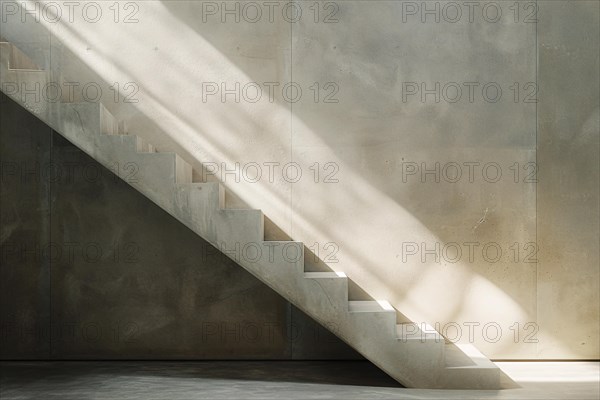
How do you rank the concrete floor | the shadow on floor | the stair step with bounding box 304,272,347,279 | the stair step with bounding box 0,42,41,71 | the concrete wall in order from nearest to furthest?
1. the concrete floor
2. the stair step with bounding box 0,42,41,71
3. the stair step with bounding box 304,272,347,279
4. the shadow on floor
5. the concrete wall

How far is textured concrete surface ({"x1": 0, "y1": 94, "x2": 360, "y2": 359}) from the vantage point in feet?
27.2

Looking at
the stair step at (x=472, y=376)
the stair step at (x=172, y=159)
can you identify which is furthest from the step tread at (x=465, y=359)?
the stair step at (x=172, y=159)

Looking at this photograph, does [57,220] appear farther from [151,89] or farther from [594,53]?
[594,53]

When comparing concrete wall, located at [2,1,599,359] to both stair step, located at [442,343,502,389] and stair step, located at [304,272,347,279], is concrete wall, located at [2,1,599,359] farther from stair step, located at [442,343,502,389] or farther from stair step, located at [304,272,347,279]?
stair step, located at [442,343,502,389]

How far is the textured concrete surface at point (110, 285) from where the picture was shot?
27.2 ft

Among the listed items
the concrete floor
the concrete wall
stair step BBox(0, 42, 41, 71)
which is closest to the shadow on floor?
the concrete floor

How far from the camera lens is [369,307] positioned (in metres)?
7.16

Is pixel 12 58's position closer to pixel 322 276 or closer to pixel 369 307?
pixel 322 276

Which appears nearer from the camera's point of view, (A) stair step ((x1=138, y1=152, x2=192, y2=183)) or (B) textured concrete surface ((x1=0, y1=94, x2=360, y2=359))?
(A) stair step ((x1=138, y1=152, x2=192, y2=183))

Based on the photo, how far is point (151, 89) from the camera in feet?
27.1

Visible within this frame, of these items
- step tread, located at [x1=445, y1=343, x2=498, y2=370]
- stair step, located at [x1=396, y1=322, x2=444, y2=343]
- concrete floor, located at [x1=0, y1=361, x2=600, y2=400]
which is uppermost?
stair step, located at [x1=396, y1=322, x2=444, y2=343]

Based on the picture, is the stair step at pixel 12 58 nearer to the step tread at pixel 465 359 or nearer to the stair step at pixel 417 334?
the stair step at pixel 417 334

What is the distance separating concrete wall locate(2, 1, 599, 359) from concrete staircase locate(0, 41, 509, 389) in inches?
53.9

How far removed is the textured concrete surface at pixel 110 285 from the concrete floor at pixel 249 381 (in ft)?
0.79
